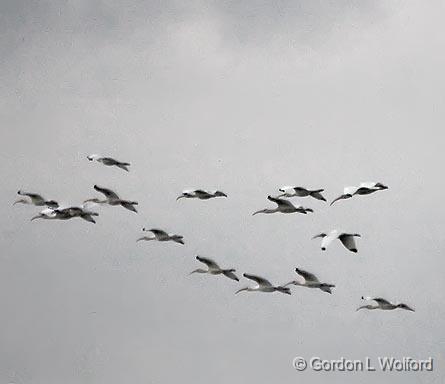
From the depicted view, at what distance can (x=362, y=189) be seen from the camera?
7606 cm

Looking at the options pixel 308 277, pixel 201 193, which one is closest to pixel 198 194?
pixel 201 193

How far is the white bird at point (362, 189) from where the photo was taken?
75000 mm

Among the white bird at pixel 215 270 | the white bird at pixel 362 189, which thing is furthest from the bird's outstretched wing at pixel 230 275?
the white bird at pixel 362 189

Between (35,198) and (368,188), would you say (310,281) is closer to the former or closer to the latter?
(368,188)

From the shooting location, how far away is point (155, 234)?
8794 centimetres

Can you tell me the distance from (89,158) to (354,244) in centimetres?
1601

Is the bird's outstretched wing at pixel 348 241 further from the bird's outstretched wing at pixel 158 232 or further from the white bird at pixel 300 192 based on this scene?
the bird's outstretched wing at pixel 158 232

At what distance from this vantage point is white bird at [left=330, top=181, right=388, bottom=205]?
7500 centimetres

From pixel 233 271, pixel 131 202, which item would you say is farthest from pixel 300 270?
pixel 131 202

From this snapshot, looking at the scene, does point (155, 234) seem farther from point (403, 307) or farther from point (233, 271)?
point (403, 307)

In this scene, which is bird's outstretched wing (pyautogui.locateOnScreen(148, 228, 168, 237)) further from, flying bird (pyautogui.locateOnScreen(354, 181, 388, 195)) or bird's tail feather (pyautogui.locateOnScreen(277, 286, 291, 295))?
flying bird (pyautogui.locateOnScreen(354, 181, 388, 195))

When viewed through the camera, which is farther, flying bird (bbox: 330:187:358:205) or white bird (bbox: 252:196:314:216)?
white bird (bbox: 252:196:314:216)

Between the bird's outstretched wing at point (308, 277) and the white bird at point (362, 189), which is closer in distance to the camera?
the white bird at point (362, 189)

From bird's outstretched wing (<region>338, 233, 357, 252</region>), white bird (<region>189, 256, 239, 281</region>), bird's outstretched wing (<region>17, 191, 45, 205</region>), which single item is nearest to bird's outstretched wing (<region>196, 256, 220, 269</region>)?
white bird (<region>189, 256, 239, 281</region>)
